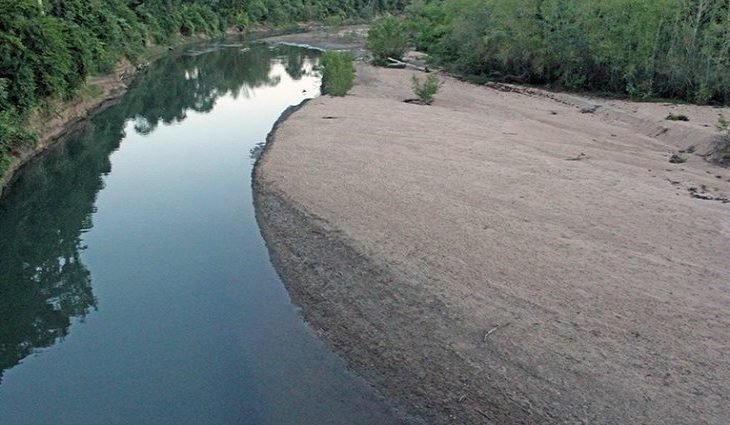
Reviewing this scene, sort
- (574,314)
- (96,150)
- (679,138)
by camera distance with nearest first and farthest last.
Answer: (574,314) → (679,138) → (96,150)

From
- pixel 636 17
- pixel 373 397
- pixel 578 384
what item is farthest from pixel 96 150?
pixel 636 17

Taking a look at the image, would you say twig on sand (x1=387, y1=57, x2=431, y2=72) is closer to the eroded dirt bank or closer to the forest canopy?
the forest canopy

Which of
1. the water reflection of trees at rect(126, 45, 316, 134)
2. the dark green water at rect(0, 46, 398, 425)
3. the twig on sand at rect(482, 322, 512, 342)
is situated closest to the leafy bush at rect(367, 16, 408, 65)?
the water reflection of trees at rect(126, 45, 316, 134)

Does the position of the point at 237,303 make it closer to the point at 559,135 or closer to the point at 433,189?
the point at 433,189

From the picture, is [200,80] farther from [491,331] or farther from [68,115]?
[491,331]

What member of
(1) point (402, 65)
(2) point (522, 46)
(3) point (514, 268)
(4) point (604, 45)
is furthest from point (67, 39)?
(1) point (402, 65)

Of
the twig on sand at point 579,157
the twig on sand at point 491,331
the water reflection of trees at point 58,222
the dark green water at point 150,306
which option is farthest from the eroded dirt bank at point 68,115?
the twig on sand at point 579,157
